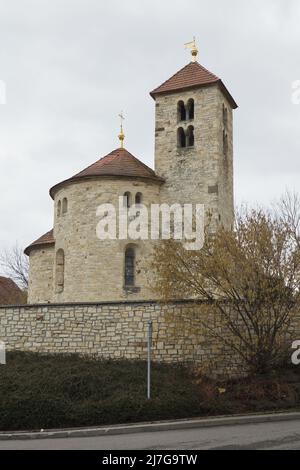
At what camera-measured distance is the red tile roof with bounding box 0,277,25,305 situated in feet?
157

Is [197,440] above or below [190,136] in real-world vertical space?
below

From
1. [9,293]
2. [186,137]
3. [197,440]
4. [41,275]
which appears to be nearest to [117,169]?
[186,137]

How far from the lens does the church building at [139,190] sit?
27109 millimetres

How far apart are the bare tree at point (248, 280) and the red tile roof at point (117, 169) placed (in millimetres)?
10031

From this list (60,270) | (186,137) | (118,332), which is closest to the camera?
(118,332)

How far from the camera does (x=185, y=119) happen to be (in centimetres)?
3094

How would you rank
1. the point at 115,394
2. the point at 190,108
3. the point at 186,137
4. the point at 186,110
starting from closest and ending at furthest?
the point at 115,394, the point at 186,137, the point at 186,110, the point at 190,108

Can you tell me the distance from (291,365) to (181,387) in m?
3.72

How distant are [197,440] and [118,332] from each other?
779 centimetres

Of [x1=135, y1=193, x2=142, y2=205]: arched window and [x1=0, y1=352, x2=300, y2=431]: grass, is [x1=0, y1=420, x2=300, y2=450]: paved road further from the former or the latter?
[x1=135, y1=193, x2=142, y2=205]: arched window

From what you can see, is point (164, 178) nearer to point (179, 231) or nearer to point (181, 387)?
point (179, 231)

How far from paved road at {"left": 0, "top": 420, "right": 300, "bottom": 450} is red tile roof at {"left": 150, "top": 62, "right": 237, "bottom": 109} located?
19806mm

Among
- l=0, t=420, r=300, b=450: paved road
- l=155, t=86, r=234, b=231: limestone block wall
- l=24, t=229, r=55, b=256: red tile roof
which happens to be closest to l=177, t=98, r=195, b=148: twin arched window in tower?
l=155, t=86, r=234, b=231: limestone block wall

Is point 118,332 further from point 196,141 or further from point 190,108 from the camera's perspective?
point 190,108
